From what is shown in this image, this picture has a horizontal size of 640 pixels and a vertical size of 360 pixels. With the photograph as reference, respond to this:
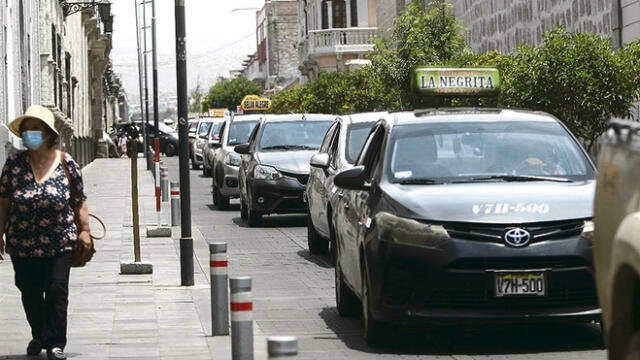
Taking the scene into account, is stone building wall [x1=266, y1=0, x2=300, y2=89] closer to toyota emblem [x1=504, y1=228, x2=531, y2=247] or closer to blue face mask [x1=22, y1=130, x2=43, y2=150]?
blue face mask [x1=22, y1=130, x2=43, y2=150]

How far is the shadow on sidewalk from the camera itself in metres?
9.80

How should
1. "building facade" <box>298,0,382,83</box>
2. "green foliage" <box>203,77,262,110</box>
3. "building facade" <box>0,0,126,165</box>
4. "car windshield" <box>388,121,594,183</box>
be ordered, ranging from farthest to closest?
"green foliage" <box>203,77,262,110</box>
"building facade" <box>298,0,382,83</box>
"building facade" <box>0,0,126,165</box>
"car windshield" <box>388,121,594,183</box>

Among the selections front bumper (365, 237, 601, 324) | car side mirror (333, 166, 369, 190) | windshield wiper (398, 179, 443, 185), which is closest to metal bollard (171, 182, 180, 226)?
car side mirror (333, 166, 369, 190)

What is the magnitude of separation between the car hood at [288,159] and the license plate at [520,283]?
13018 mm

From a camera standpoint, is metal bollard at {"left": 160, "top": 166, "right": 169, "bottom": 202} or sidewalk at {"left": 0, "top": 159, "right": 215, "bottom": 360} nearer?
sidewalk at {"left": 0, "top": 159, "right": 215, "bottom": 360}

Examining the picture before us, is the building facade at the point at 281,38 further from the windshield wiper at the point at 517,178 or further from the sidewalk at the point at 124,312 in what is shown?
the windshield wiper at the point at 517,178

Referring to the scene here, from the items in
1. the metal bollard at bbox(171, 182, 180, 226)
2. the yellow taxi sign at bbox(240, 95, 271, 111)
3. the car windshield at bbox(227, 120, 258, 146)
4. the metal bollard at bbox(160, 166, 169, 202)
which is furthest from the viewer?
the yellow taxi sign at bbox(240, 95, 271, 111)

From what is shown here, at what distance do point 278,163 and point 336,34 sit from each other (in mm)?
50007

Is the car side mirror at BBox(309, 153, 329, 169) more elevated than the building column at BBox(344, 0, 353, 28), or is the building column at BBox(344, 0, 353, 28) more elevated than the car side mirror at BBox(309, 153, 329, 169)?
the building column at BBox(344, 0, 353, 28)

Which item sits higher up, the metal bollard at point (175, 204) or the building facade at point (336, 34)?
the building facade at point (336, 34)

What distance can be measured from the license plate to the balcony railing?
6173 centimetres

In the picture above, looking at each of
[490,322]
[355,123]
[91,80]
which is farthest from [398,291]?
[91,80]

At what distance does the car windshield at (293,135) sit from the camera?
2336cm

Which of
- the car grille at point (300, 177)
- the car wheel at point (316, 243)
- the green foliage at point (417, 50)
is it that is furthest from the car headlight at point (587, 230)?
the green foliage at point (417, 50)
